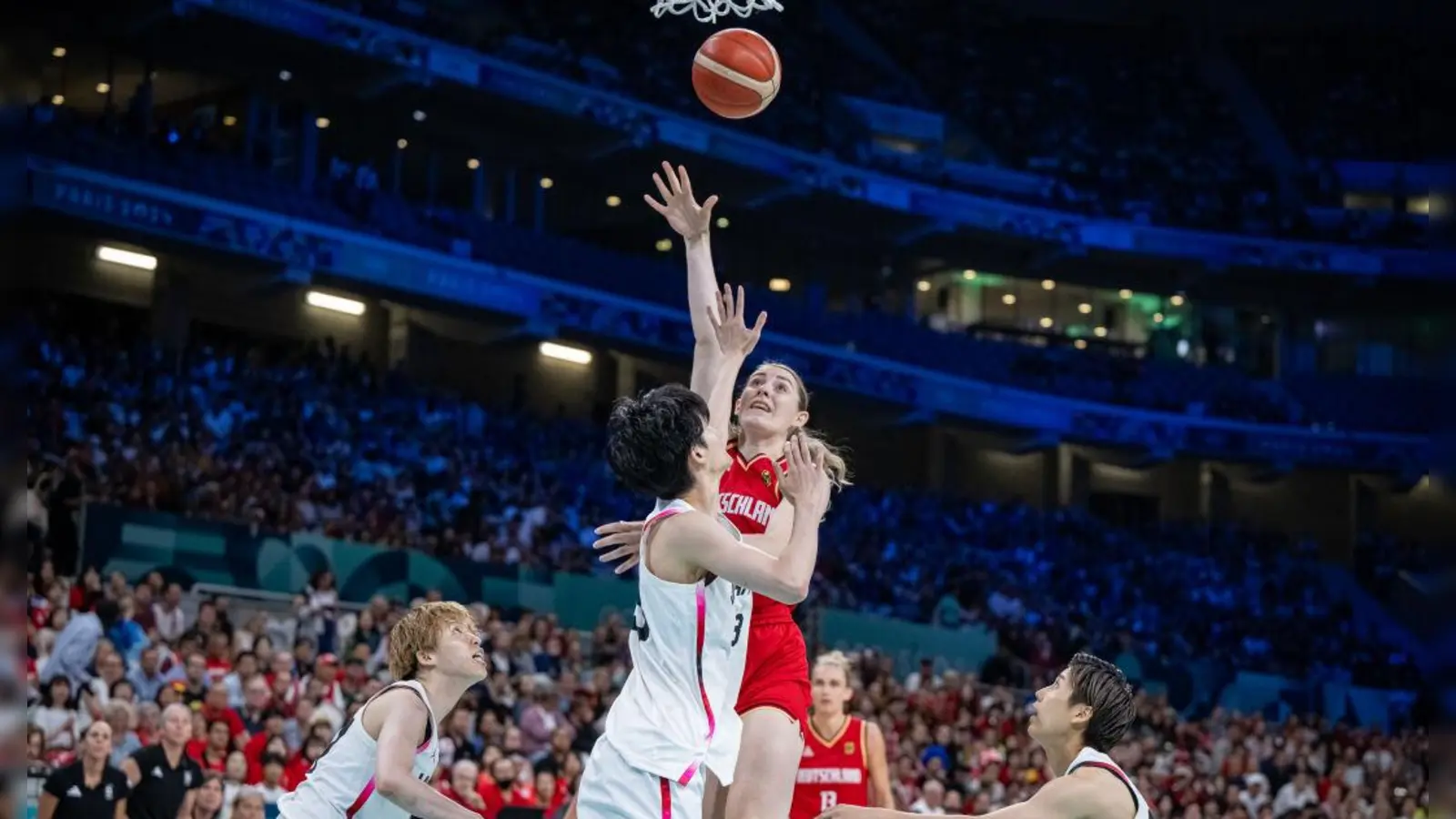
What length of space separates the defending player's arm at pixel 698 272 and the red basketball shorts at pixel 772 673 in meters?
1.00

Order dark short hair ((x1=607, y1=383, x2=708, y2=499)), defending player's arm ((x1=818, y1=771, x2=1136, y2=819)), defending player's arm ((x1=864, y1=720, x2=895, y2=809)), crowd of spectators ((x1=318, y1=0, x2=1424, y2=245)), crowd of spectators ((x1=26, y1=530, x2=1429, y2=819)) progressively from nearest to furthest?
dark short hair ((x1=607, y1=383, x2=708, y2=499)) → defending player's arm ((x1=818, y1=771, x2=1136, y2=819)) → defending player's arm ((x1=864, y1=720, x2=895, y2=809)) → crowd of spectators ((x1=26, y1=530, x2=1429, y2=819)) → crowd of spectators ((x1=318, y1=0, x2=1424, y2=245))

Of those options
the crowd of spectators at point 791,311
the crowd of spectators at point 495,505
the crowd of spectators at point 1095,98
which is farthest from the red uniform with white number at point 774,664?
the crowd of spectators at point 1095,98

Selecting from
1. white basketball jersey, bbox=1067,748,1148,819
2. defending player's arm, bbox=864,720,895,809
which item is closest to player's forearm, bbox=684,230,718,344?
Answer: white basketball jersey, bbox=1067,748,1148,819

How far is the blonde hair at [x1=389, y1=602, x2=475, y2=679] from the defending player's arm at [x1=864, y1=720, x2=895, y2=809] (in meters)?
3.41

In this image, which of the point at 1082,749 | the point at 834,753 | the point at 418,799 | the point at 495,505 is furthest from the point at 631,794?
the point at 495,505

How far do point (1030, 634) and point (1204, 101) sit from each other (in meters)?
19.8

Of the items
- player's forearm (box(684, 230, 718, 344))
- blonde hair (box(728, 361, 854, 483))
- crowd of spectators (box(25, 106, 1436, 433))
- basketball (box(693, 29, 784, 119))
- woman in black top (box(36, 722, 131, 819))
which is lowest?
woman in black top (box(36, 722, 131, 819))

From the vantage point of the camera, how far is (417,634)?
7.02 metres

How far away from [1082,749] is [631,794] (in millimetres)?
1719

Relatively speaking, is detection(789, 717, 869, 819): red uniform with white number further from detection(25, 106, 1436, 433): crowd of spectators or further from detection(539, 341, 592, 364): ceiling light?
detection(539, 341, 592, 364): ceiling light

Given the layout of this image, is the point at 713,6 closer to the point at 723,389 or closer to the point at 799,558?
the point at 723,389

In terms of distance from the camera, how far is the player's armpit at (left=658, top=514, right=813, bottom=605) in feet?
17.6

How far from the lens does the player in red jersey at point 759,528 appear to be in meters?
6.50

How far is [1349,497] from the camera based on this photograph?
40.6m
